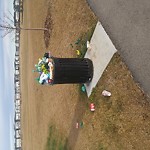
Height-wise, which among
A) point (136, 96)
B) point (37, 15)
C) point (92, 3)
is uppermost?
point (37, 15)

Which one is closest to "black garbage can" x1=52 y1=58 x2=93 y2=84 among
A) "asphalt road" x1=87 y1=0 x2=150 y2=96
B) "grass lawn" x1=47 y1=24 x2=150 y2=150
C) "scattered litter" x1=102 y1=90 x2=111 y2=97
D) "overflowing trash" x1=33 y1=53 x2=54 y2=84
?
"overflowing trash" x1=33 y1=53 x2=54 y2=84

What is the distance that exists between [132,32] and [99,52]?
2029 millimetres

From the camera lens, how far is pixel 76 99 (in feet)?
54.7

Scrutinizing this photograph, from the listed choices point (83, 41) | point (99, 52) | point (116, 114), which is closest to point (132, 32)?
point (99, 52)

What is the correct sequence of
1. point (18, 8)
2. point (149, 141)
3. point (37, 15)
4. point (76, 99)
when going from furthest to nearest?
point (18, 8) < point (37, 15) < point (76, 99) < point (149, 141)

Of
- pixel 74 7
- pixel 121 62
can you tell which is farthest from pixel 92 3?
pixel 121 62

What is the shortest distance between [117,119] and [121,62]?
1.68m

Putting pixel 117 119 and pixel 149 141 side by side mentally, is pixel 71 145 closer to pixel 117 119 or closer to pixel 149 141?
pixel 117 119

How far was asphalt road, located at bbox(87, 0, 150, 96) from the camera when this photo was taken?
1191 centimetres

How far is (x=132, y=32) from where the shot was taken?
12500 millimetres

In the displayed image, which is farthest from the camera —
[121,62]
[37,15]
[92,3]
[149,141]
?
[37,15]

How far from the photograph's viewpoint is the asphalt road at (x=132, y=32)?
11.9m

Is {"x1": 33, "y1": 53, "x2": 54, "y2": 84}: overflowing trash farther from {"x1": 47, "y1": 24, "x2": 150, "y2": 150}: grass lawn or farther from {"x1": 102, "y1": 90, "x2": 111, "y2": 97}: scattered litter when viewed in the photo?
{"x1": 102, "y1": 90, "x2": 111, "y2": 97}: scattered litter

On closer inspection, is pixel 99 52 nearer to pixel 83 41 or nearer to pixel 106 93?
pixel 106 93
